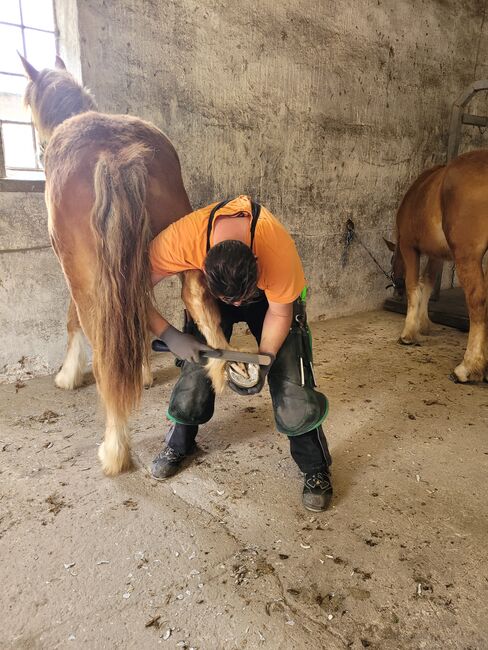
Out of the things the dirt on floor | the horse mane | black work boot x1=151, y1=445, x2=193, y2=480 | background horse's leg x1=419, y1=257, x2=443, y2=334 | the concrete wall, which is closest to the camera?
the dirt on floor

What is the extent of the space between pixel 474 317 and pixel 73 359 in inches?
106

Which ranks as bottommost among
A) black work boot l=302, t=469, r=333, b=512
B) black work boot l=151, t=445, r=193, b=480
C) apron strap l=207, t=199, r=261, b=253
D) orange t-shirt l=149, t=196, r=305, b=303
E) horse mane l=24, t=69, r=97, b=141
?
black work boot l=151, t=445, r=193, b=480

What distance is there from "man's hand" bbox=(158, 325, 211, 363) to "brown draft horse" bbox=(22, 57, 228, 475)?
8 centimetres

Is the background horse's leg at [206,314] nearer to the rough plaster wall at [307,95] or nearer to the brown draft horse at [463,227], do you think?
the rough plaster wall at [307,95]

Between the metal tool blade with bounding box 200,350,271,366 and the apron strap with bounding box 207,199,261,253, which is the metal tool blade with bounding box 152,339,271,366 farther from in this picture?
the apron strap with bounding box 207,199,261,253

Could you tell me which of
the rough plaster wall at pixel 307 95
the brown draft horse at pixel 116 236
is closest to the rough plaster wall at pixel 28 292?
the rough plaster wall at pixel 307 95

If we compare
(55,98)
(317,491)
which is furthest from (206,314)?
(55,98)

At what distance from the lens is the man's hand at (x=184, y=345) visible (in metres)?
1.75

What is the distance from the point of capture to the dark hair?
142 centimetres

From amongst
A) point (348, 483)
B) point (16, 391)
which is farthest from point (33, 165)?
point (348, 483)

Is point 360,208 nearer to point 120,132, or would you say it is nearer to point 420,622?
point 120,132

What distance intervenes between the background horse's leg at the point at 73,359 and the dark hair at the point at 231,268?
169 centimetres

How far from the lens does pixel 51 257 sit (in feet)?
9.49

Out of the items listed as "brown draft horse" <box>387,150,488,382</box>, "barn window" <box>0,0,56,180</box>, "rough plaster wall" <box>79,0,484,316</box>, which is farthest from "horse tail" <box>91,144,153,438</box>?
"brown draft horse" <box>387,150,488,382</box>
